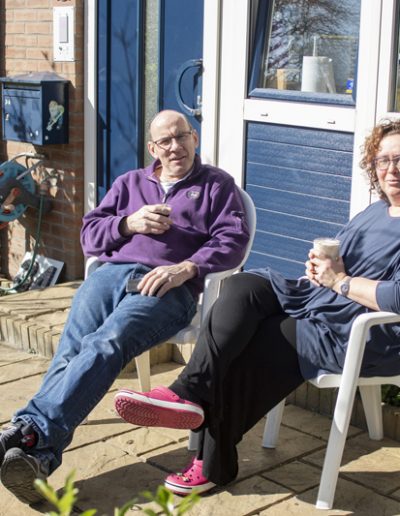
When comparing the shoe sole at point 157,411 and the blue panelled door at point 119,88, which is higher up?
the blue panelled door at point 119,88

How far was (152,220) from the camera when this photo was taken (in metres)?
3.39

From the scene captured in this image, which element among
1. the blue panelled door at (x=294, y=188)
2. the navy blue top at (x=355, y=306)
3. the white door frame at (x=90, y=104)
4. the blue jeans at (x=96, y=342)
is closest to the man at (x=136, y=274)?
the blue jeans at (x=96, y=342)

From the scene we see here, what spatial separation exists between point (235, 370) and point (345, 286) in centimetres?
45

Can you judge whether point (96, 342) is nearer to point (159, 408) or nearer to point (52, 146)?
point (159, 408)

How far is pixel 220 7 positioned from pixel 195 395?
2.34 metres

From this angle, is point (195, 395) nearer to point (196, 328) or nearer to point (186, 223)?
point (196, 328)

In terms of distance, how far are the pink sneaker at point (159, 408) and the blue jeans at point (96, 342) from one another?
151 millimetres

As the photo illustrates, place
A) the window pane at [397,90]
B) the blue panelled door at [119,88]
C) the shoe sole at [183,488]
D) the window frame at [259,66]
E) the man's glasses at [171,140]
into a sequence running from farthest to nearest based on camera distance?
the blue panelled door at [119,88] → the window frame at [259,66] → the window pane at [397,90] → the man's glasses at [171,140] → the shoe sole at [183,488]

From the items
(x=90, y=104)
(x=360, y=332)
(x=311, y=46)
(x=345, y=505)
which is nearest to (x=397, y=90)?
(x=311, y=46)

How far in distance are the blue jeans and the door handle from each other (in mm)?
1489

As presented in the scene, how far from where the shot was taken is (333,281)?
2.93 meters

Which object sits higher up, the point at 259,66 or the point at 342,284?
the point at 259,66

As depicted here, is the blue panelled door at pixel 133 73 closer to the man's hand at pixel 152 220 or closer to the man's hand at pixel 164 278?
the man's hand at pixel 152 220

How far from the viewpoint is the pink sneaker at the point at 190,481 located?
2969mm
